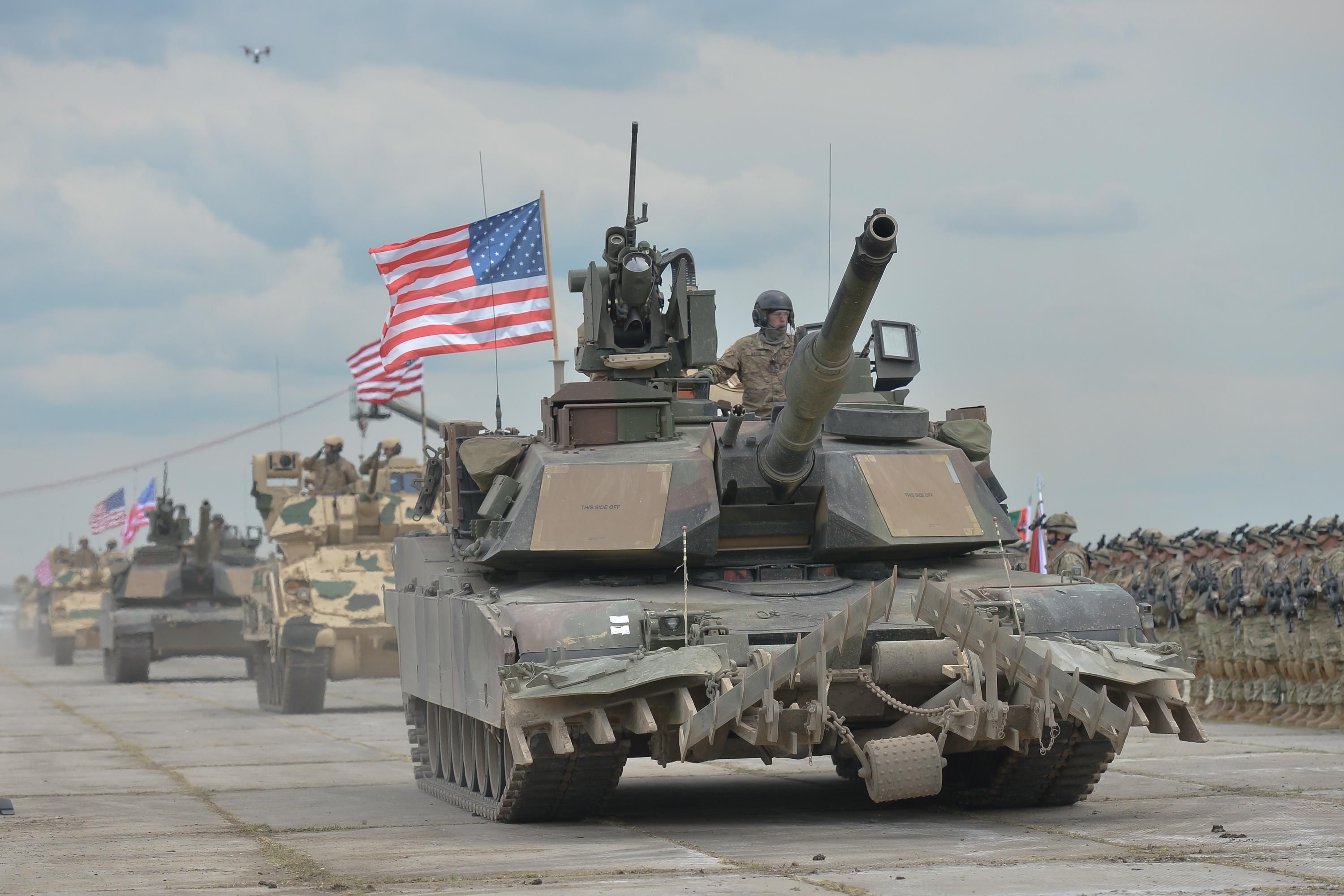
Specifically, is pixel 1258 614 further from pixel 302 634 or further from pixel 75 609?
pixel 75 609

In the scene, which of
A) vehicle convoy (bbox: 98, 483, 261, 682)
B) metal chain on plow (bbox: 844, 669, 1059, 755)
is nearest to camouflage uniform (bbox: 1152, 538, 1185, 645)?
metal chain on plow (bbox: 844, 669, 1059, 755)

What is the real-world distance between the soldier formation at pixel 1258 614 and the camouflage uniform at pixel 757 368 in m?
6.69

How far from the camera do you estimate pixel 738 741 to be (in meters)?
10.5

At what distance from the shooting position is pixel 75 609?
1740 inches

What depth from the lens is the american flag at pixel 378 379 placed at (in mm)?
23094

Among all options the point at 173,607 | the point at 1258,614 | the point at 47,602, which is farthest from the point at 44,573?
the point at 1258,614

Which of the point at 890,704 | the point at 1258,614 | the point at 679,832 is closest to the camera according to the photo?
the point at 890,704

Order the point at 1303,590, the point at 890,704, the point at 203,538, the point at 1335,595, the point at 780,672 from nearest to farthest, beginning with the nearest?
the point at 780,672, the point at 890,704, the point at 1335,595, the point at 1303,590, the point at 203,538

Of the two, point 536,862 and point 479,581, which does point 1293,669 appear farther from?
point 536,862

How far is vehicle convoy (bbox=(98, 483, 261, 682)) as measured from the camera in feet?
109

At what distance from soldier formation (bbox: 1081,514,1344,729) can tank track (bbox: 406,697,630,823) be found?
9.00m

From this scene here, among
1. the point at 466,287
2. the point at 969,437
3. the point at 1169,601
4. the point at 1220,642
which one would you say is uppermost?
the point at 466,287

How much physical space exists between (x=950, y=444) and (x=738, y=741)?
10.9 feet

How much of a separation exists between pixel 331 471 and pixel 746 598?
17371 mm
